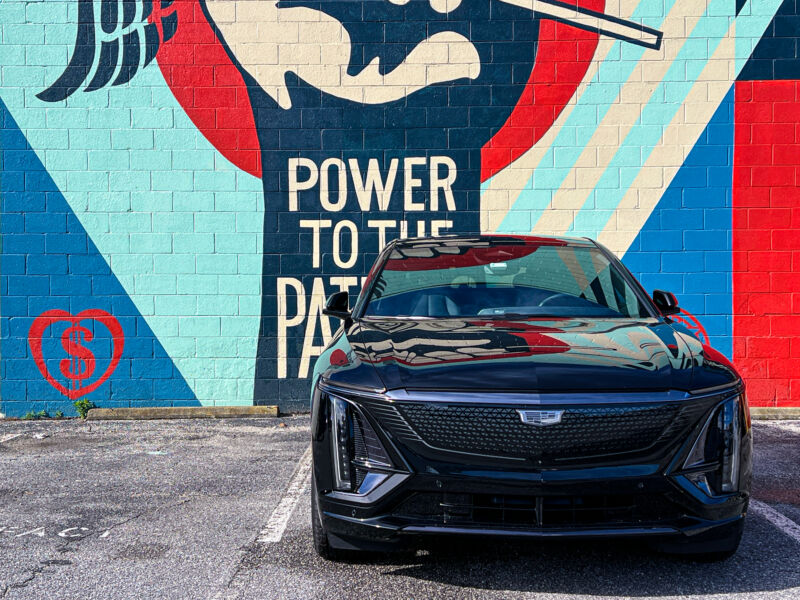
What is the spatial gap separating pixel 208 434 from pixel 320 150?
3.12 m

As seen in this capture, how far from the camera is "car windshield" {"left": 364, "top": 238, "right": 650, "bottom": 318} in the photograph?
4.56m

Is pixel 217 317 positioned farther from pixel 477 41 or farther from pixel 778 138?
pixel 778 138

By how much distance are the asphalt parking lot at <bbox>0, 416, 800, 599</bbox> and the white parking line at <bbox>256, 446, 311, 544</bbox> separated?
0.02 metres

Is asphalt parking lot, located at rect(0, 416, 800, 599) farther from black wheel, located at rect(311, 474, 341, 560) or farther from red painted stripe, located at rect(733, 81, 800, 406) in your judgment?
red painted stripe, located at rect(733, 81, 800, 406)

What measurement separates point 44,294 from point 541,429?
21.7 ft

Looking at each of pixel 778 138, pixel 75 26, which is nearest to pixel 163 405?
pixel 75 26

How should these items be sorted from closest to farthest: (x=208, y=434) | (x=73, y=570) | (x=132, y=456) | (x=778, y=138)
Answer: (x=73, y=570) < (x=132, y=456) < (x=208, y=434) < (x=778, y=138)

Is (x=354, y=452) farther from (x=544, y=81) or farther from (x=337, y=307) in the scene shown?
(x=544, y=81)

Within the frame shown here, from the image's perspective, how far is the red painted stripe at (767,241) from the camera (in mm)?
8062

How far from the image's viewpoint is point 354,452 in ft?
10.8

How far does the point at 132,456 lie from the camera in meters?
6.25

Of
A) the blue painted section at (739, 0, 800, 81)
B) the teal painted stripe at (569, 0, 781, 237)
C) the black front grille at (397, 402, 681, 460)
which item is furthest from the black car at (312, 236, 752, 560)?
the blue painted section at (739, 0, 800, 81)

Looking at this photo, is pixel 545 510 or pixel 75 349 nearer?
pixel 545 510

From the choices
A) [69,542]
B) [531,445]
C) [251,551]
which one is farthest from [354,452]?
[69,542]
